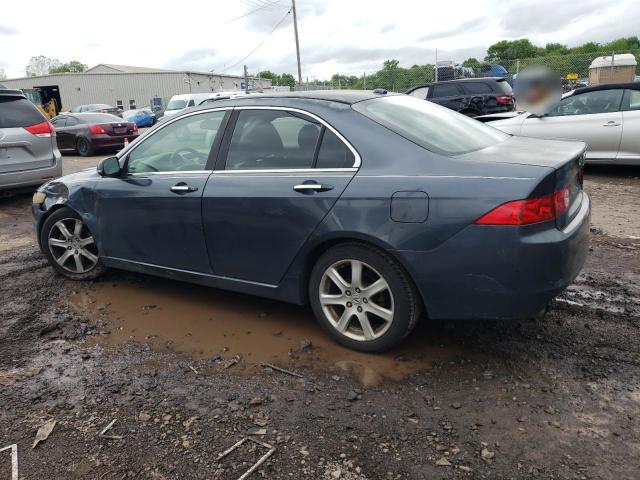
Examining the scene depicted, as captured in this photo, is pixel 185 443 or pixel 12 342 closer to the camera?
pixel 185 443

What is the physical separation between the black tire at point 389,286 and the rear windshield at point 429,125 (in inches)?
28.8

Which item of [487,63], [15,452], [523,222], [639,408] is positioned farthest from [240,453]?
[487,63]

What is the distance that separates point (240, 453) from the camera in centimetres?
247

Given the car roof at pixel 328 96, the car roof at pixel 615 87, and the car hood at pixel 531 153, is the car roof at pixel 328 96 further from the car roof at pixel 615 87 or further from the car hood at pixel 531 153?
the car roof at pixel 615 87

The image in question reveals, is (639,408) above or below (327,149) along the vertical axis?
below

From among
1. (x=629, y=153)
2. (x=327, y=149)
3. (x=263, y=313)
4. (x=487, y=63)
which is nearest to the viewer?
(x=327, y=149)

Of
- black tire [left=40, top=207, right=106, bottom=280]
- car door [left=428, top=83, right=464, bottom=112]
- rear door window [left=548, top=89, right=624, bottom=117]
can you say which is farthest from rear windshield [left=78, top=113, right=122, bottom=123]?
rear door window [left=548, top=89, right=624, bottom=117]

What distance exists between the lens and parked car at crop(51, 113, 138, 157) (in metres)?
15.7

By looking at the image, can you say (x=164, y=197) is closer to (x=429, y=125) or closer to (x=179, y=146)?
(x=179, y=146)

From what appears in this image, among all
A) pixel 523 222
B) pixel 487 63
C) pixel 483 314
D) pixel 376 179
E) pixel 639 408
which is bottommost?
pixel 639 408

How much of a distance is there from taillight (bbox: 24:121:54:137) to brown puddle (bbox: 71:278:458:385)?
14.9ft

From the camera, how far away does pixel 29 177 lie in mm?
8023

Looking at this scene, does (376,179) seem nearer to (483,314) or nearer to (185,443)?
(483,314)

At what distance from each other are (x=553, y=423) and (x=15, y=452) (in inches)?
104
